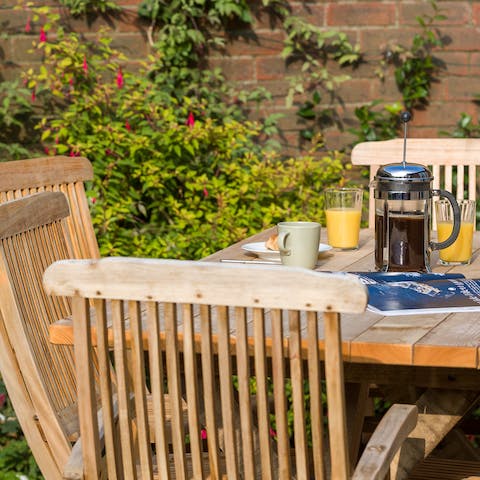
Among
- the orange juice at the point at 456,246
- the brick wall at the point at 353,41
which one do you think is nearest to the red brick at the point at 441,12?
the brick wall at the point at 353,41

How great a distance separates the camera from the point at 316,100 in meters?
4.29

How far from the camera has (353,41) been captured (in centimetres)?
428

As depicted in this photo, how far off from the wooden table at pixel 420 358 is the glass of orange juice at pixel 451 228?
0.10 ft

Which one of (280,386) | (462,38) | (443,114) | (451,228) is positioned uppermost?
(462,38)

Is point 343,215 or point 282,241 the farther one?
point 343,215

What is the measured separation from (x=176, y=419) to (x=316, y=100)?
3.05 metres

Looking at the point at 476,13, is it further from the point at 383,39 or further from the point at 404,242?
the point at 404,242

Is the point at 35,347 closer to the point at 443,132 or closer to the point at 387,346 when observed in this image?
the point at 387,346

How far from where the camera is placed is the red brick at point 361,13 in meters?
4.24

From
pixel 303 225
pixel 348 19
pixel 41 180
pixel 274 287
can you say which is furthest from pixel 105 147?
pixel 274 287

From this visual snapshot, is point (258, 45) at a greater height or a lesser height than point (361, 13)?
lesser

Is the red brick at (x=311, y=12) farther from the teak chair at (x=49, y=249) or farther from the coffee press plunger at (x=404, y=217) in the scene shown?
the coffee press plunger at (x=404, y=217)

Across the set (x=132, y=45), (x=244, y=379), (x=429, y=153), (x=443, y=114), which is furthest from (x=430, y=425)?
(x=132, y=45)

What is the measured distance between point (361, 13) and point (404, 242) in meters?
2.33
